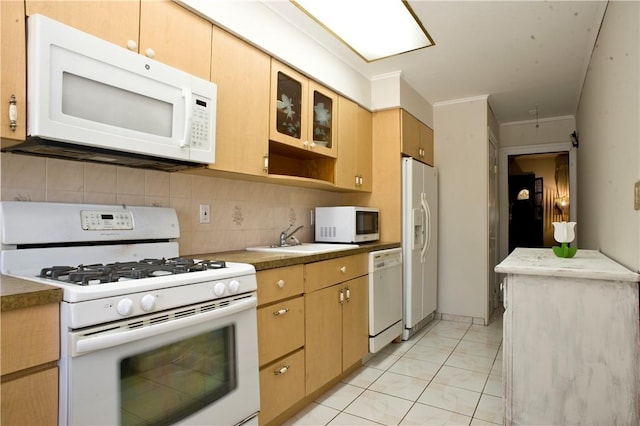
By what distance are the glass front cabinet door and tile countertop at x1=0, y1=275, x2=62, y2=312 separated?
1.47m

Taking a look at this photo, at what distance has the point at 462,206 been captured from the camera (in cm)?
409

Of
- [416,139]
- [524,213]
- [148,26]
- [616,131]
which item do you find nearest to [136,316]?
[148,26]

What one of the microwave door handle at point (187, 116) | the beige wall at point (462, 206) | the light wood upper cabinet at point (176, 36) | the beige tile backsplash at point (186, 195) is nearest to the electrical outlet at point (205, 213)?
the beige tile backsplash at point (186, 195)

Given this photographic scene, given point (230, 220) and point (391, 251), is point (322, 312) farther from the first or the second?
point (391, 251)

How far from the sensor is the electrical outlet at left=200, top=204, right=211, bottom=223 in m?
2.18

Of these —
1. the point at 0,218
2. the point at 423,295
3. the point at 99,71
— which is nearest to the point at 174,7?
the point at 99,71

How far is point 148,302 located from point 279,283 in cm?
79

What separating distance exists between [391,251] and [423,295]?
2.75 feet

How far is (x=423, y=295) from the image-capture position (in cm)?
368

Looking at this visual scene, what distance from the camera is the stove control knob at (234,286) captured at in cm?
151

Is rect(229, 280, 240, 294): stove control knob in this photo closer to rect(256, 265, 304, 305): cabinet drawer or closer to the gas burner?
the gas burner

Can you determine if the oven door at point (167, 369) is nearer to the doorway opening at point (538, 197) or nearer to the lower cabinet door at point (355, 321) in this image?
the lower cabinet door at point (355, 321)

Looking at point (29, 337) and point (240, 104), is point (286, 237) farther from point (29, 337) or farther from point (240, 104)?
point (29, 337)

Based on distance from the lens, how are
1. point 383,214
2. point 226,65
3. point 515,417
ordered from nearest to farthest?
point 515,417, point 226,65, point 383,214
